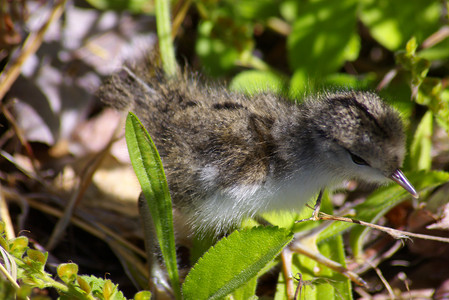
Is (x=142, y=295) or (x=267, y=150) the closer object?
(x=142, y=295)

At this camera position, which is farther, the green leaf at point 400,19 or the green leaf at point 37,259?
the green leaf at point 400,19

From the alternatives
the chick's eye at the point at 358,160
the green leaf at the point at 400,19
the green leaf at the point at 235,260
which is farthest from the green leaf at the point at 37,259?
the green leaf at the point at 400,19

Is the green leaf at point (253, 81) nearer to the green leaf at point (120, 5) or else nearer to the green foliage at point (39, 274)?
the green leaf at point (120, 5)

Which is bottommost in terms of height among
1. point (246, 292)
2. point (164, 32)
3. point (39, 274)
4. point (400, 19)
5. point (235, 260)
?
point (246, 292)

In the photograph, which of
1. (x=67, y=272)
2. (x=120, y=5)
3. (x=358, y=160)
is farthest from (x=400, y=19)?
(x=67, y=272)

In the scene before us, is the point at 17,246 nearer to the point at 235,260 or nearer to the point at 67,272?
the point at 67,272

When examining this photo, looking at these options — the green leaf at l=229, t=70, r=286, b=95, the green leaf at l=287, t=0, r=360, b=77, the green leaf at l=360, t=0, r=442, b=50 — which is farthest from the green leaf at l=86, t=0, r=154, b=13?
the green leaf at l=360, t=0, r=442, b=50

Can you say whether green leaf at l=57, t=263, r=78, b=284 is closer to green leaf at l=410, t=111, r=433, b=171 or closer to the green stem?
the green stem
